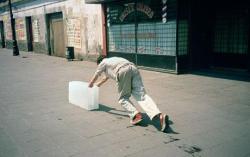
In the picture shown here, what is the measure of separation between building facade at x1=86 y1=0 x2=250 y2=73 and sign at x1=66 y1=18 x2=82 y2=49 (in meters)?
4.82

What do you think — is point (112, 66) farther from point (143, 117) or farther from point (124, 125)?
point (143, 117)

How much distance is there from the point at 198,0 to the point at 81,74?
5324 millimetres

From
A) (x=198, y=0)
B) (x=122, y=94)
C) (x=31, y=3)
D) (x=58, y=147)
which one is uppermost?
(x=31, y=3)

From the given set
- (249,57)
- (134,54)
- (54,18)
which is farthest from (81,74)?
(54,18)

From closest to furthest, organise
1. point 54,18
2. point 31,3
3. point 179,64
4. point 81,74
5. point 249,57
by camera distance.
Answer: point 249,57 < point 179,64 < point 81,74 < point 54,18 < point 31,3

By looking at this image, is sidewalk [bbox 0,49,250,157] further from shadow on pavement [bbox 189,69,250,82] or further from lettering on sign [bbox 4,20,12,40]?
lettering on sign [bbox 4,20,12,40]

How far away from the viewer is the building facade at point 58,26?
14.7 meters

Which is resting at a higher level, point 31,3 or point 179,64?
point 31,3

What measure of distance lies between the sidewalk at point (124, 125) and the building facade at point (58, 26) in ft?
22.3

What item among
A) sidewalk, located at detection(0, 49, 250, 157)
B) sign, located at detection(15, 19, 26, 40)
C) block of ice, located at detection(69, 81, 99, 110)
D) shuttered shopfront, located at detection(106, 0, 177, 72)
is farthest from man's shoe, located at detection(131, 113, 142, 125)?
sign, located at detection(15, 19, 26, 40)

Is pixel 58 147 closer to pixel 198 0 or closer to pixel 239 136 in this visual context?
pixel 239 136

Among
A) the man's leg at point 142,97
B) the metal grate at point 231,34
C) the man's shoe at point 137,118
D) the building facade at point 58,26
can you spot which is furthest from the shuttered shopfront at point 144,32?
the man's shoe at point 137,118

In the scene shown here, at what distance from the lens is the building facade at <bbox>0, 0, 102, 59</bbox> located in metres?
14.7

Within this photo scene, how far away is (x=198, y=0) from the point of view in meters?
10.4
